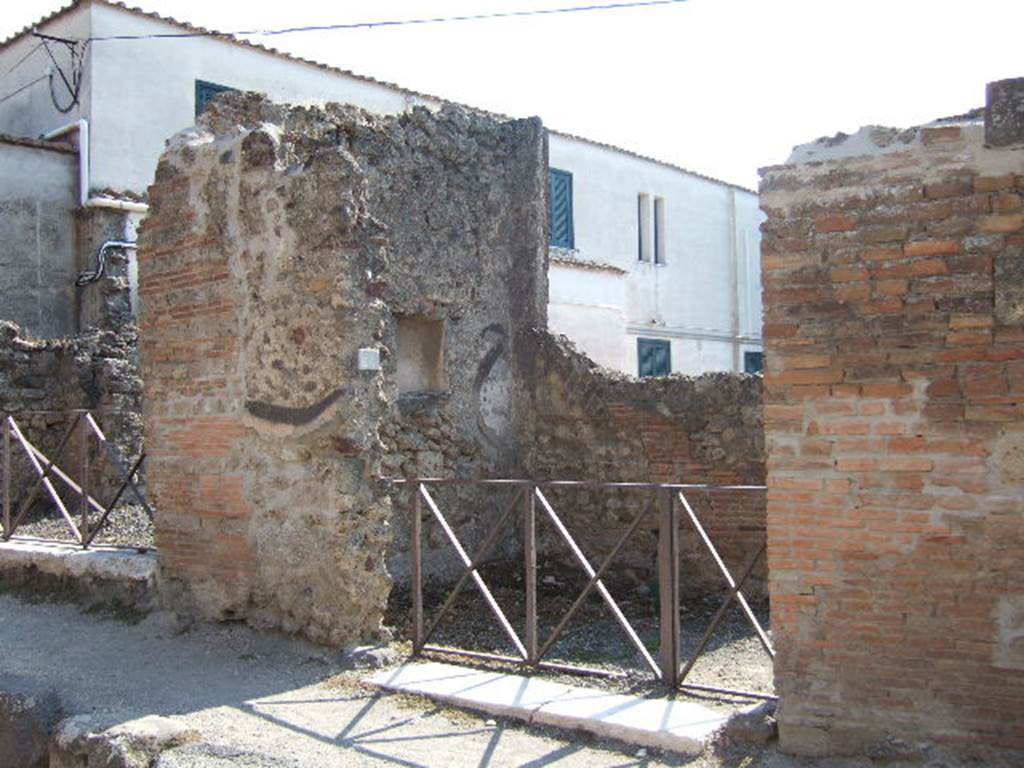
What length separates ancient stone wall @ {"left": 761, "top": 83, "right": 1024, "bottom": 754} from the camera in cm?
382

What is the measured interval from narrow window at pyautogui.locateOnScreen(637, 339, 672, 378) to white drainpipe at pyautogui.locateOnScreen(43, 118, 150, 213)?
10865mm

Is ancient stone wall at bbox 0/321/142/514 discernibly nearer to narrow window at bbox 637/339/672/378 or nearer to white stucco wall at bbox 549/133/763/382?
white stucco wall at bbox 549/133/763/382

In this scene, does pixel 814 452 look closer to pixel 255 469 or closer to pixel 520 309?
pixel 255 469

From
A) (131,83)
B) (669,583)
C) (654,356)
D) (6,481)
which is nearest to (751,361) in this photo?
(654,356)

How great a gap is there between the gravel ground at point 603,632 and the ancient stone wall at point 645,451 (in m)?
0.37

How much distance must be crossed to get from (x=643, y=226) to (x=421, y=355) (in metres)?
13.5

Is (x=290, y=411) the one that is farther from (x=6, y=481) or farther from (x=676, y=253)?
(x=676, y=253)

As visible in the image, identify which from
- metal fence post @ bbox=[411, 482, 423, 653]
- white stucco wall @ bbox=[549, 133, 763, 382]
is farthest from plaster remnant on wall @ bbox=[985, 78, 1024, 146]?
white stucco wall @ bbox=[549, 133, 763, 382]

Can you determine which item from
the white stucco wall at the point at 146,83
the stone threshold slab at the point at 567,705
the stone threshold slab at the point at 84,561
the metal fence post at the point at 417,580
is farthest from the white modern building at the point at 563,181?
the stone threshold slab at the point at 567,705

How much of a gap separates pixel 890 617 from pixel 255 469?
11.6 ft

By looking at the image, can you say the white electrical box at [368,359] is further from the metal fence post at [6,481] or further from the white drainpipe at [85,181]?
the white drainpipe at [85,181]

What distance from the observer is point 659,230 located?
75.0ft

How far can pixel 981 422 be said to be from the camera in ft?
12.6

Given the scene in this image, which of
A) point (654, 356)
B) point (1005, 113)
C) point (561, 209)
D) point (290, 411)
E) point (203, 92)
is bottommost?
point (290, 411)
